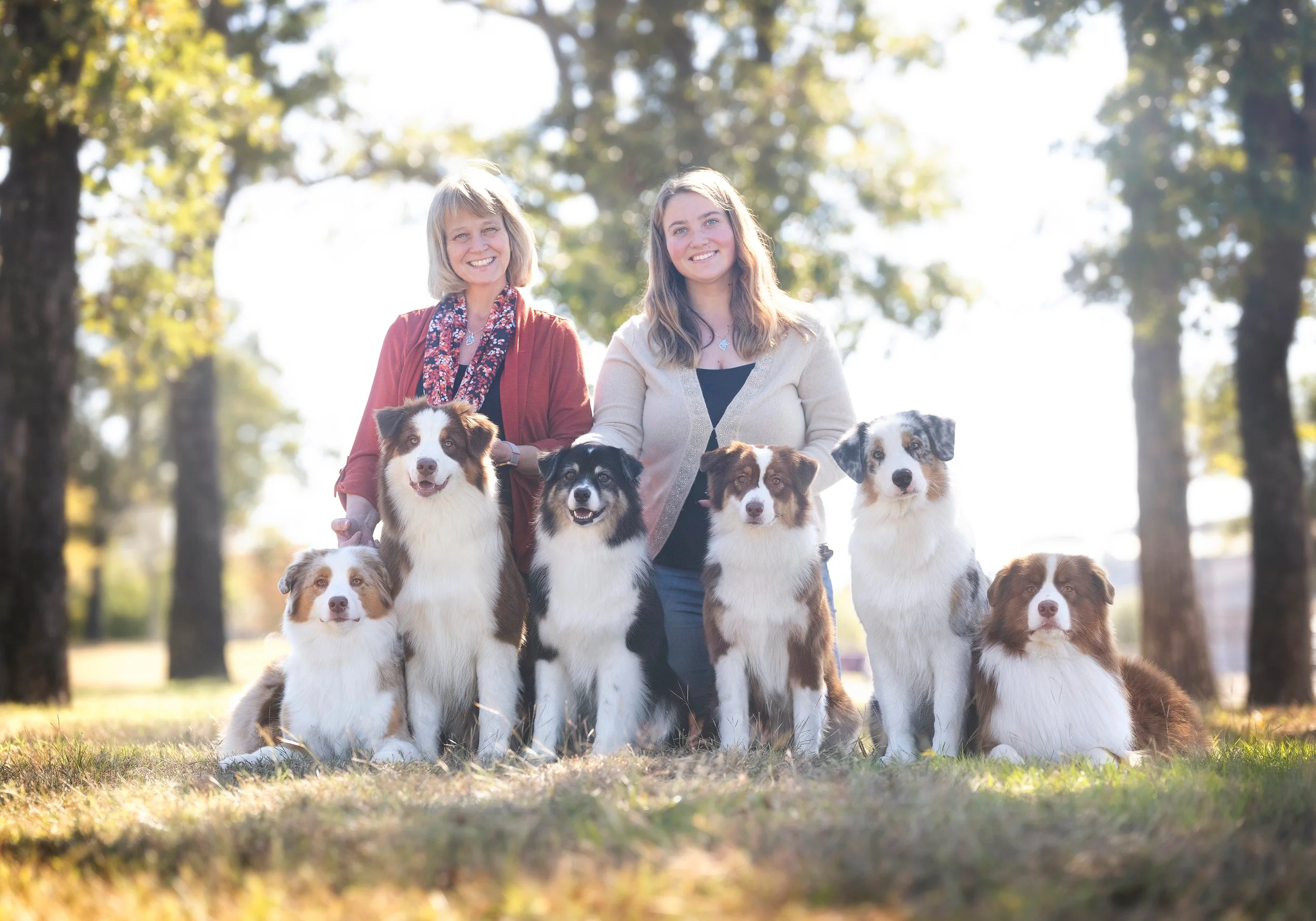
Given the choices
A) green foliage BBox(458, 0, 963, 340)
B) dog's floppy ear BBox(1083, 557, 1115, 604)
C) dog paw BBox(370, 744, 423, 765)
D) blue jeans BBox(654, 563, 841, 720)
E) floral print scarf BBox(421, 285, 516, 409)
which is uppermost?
green foliage BBox(458, 0, 963, 340)

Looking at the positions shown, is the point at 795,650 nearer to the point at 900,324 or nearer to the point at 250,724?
the point at 250,724

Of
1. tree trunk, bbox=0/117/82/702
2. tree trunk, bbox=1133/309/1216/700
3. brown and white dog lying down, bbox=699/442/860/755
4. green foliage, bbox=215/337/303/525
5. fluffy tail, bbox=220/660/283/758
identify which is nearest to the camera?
brown and white dog lying down, bbox=699/442/860/755

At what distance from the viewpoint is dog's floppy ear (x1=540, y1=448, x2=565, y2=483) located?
4.79 metres

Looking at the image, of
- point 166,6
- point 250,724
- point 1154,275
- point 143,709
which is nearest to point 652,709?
point 250,724

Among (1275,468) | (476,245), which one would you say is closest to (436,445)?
(476,245)

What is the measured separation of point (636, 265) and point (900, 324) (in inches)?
138

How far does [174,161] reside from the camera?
34.3 ft

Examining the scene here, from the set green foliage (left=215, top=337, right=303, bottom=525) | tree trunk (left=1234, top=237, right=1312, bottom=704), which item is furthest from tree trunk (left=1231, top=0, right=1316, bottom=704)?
green foliage (left=215, top=337, right=303, bottom=525)

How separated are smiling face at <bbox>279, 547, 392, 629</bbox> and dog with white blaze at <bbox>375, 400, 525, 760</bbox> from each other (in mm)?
89

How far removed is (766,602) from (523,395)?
1.68 meters

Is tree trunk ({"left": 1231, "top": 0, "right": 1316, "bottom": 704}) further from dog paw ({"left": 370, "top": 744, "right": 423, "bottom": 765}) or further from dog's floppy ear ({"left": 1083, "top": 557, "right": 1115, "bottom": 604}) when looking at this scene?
dog paw ({"left": 370, "top": 744, "right": 423, "bottom": 765})

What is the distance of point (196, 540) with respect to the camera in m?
14.7

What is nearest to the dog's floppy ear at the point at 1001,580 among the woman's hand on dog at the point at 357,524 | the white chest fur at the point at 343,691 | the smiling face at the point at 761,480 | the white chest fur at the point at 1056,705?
the white chest fur at the point at 1056,705

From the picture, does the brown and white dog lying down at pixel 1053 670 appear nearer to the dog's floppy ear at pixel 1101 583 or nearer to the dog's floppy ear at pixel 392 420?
the dog's floppy ear at pixel 1101 583
